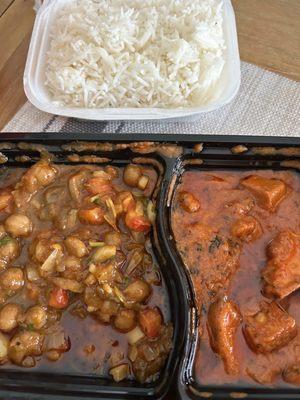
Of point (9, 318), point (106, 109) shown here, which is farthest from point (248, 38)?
point (9, 318)

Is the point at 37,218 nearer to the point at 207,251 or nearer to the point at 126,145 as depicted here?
the point at 126,145

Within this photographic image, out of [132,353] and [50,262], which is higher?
[50,262]

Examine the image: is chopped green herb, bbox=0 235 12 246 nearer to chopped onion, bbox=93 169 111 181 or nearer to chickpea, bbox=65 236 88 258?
chickpea, bbox=65 236 88 258

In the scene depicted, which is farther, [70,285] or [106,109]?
[106,109]

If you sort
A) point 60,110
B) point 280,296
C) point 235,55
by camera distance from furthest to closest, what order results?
1. point 235,55
2. point 60,110
3. point 280,296

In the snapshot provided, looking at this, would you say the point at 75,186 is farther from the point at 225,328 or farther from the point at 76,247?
the point at 225,328

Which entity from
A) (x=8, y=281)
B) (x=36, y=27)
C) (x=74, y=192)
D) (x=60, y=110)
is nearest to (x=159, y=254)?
(x=74, y=192)
